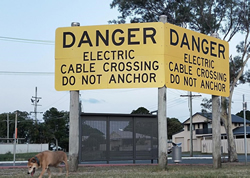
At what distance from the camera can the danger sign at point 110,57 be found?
48.3ft

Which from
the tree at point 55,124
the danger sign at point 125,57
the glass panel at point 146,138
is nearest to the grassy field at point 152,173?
the danger sign at point 125,57

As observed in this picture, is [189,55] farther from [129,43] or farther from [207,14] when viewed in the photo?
[207,14]

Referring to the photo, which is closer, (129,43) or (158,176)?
(158,176)

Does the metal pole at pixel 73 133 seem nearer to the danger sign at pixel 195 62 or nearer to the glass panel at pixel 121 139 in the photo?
the danger sign at pixel 195 62

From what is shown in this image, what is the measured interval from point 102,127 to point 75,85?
5827 millimetres

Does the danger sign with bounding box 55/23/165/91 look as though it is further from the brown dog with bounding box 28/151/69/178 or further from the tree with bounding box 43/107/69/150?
the tree with bounding box 43/107/69/150

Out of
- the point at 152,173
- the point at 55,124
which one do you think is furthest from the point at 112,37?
the point at 55,124

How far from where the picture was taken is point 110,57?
589 inches

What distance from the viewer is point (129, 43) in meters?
15.0

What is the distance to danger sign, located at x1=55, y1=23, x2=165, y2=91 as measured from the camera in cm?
1472

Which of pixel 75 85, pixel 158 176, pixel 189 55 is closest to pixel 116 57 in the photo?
pixel 75 85

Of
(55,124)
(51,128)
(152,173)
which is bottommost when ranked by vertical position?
(152,173)

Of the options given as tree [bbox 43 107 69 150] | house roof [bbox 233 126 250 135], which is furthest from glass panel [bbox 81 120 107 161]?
tree [bbox 43 107 69 150]

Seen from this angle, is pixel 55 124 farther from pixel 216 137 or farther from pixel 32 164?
pixel 32 164
